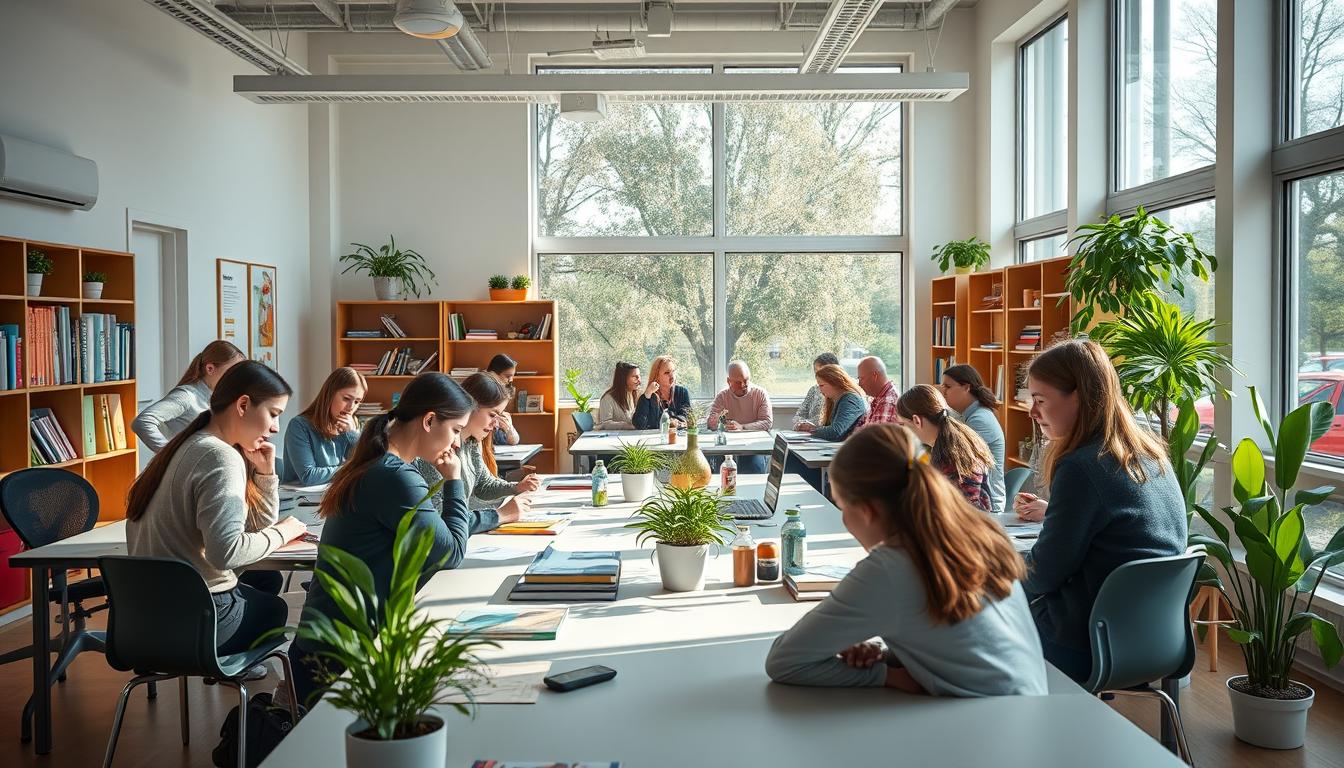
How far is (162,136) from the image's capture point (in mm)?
7031

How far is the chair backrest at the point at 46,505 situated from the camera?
3984 millimetres

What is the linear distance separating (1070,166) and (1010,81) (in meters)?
1.93

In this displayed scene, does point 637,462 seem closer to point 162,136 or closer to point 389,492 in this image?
point 389,492

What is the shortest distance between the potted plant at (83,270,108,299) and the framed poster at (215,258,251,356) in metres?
1.63

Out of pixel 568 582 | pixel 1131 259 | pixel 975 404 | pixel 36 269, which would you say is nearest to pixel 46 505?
pixel 36 269

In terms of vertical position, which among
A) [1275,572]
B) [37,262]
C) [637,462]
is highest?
[37,262]

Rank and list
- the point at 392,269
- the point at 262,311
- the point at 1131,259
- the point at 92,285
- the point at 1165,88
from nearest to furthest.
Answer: the point at 1131,259 → the point at 92,285 → the point at 1165,88 → the point at 262,311 → the point at 392,269

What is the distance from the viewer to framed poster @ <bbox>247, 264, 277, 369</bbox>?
8.37m

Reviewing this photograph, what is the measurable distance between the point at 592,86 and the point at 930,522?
18.9 feet

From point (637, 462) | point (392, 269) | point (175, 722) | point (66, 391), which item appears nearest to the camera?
point (175, 722)

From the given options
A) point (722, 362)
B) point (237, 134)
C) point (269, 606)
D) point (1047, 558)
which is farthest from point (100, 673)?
point (722, 362)

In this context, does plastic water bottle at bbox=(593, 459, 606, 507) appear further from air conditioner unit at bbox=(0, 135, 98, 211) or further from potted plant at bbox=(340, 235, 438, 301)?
potted plant at bbox=(340, 235, 438, 301)

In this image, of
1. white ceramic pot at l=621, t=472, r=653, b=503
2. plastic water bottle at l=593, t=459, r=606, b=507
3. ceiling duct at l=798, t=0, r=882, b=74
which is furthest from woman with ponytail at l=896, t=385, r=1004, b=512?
ceiling duct at l=798, t=0, r=882, b=74

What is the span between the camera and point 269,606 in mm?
3521
